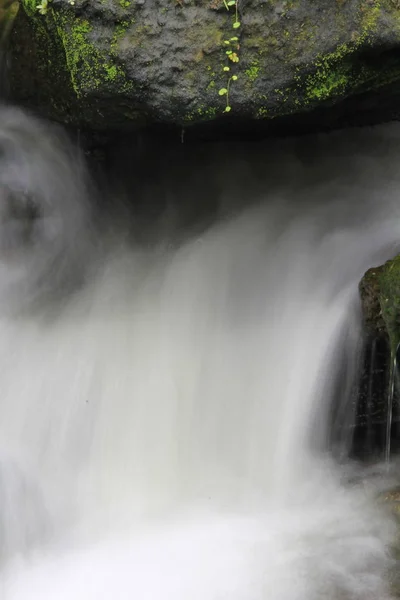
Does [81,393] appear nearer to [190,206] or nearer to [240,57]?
[190,206]

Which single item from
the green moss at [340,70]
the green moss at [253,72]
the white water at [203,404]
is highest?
the green moss at [340,70]

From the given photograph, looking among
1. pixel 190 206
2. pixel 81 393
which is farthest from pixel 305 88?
pixel 81 393

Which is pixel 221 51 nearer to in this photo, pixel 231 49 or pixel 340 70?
pixel 231 49

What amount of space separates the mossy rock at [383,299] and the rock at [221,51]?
1.01 metres

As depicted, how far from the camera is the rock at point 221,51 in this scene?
10.2 ft

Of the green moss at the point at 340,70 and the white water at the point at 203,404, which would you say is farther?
the white water at the point at 203,404

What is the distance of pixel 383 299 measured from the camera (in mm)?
3428

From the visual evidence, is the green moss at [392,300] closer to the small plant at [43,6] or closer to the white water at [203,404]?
the white water at [203,404]

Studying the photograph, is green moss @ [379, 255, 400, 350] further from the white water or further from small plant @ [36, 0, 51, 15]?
small plant @ [36, 0, 51, 15]

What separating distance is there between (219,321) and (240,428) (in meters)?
0.78

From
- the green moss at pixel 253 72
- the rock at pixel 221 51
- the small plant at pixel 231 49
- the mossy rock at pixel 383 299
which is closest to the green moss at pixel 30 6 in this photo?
the rock at pixel 221 51

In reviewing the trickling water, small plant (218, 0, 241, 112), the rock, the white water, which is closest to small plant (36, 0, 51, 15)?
the rock

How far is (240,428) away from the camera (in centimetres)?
404

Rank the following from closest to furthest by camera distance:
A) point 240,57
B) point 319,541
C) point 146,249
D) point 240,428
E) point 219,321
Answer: point 240,57, point 319,541, point 240,428, point 219,321, point 146,249
